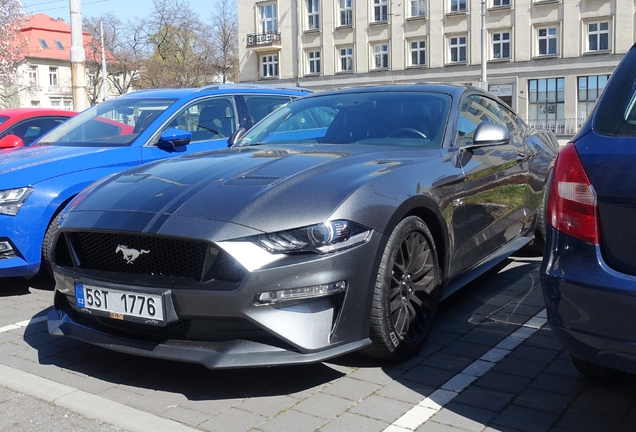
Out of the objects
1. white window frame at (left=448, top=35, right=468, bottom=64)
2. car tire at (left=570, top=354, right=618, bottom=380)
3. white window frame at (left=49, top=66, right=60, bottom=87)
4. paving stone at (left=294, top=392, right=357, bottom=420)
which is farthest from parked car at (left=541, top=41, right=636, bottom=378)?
white window frame at (left=49, top=66, right=60, bottom=87)

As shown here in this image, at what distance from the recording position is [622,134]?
2832 mm

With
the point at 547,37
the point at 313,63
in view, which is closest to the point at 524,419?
the point at 547,37

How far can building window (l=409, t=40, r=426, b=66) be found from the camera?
4653 centimetres

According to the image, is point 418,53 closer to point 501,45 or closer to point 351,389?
point 501,45

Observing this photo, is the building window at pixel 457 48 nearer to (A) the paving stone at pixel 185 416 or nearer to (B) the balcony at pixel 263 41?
(B) the balcony at pixel 263 41

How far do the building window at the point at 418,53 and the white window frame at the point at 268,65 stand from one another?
437 inches

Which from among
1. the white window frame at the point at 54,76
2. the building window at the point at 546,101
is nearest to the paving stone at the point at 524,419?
the building window at the point at 546,101

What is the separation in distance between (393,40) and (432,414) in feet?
150

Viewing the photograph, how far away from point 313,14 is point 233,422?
49564mm

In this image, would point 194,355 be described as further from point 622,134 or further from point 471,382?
point 622,134

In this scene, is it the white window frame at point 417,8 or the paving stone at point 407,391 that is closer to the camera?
the paving stone at point 407,391

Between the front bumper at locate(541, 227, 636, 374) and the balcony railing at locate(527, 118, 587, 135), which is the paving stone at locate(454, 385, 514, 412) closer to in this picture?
the front bumper at locate(541, 227, 636, 374)

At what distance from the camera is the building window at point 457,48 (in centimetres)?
4500

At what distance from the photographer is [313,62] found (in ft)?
168
